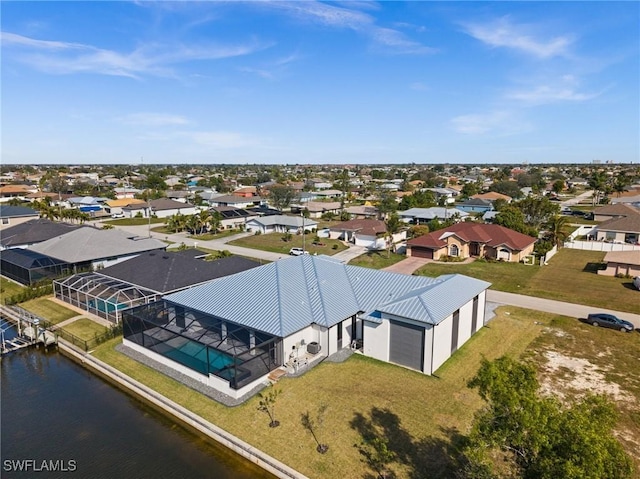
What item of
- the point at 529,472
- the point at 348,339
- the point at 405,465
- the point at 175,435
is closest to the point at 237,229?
the point at 348,339

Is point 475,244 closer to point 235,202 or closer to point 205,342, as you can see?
point 205,342

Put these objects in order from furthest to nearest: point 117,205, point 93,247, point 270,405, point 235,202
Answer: point 235,202
point 117,205
point 93,247
point 270,405

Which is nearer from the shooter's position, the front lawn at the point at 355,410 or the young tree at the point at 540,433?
the young tree at the point at 540,433

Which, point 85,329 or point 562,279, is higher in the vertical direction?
point 562,279

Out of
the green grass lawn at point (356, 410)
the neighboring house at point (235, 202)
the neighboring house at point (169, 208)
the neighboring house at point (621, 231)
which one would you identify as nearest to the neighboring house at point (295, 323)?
the green grass lawn at point (356, 410)

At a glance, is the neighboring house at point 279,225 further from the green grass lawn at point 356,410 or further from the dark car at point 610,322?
the dark car at point 610,322

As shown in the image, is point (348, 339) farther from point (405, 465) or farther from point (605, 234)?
point (605, 234)

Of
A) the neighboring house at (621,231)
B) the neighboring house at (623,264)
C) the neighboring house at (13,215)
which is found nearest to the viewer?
the neighboring house at (623,264)

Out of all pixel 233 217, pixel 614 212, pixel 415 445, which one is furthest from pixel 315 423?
pixel 614 212
